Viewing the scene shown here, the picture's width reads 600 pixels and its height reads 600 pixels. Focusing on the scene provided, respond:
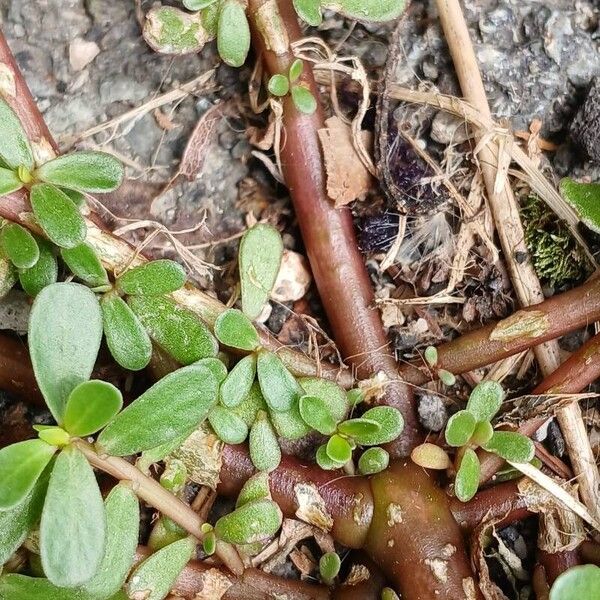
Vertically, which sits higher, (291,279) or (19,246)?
(19,246)

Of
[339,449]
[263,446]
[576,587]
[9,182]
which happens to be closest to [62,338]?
[9,182]

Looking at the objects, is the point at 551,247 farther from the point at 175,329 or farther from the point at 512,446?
the point at 175,329

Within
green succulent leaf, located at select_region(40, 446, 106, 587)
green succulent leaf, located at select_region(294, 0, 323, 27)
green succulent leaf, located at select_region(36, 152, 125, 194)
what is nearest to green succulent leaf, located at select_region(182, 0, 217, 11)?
green succulent leaf, located at select_region(294, 0, 323, 27)

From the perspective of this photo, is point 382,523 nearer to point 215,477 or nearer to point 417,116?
point 215,477

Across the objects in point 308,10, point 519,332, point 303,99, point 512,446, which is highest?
point 308,10

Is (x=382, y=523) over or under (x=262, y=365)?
under

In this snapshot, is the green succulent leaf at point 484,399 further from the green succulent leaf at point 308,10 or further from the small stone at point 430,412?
the green succulent leaf at point 308,10

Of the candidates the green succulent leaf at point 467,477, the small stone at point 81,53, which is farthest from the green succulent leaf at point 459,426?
the small stone at point 81,53

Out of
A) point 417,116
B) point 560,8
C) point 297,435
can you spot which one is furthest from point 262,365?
point 560,8
